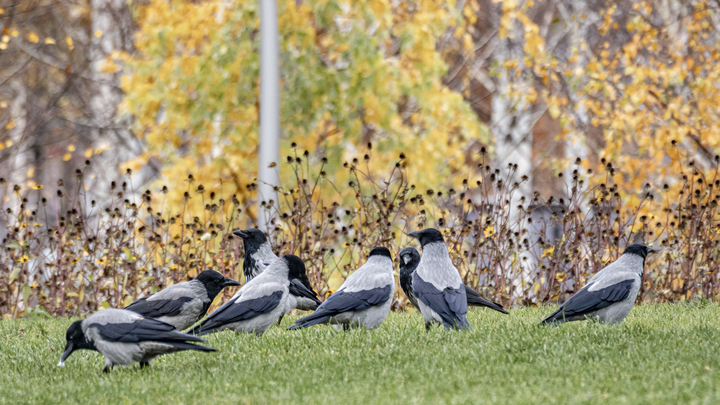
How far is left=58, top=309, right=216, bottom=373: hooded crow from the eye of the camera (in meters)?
4.73

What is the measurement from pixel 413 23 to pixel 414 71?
0.98m

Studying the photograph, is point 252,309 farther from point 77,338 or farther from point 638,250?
point 638,250

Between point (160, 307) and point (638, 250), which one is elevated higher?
point (160, 307)

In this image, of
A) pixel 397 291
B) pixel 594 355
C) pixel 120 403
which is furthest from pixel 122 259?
pixel 594 355

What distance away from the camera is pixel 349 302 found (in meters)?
5.98

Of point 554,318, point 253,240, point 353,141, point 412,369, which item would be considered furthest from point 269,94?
point 412,369

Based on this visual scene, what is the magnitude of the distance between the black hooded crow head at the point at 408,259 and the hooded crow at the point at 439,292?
1.58 feet

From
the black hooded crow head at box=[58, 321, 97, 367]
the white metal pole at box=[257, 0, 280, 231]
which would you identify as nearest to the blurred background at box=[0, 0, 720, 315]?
the white metal pole at box=[257, 0, 280, 231]

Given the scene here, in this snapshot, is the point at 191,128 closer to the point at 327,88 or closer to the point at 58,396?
the point at 327,88

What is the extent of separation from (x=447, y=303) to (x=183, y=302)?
206 cm

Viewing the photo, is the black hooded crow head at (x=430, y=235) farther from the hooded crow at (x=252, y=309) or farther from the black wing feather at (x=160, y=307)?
the black wing feather at (x=160, y=307)

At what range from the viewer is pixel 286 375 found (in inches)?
187

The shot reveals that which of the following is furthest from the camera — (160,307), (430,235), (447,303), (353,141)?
(353,141)

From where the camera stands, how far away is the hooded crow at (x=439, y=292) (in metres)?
5.89
